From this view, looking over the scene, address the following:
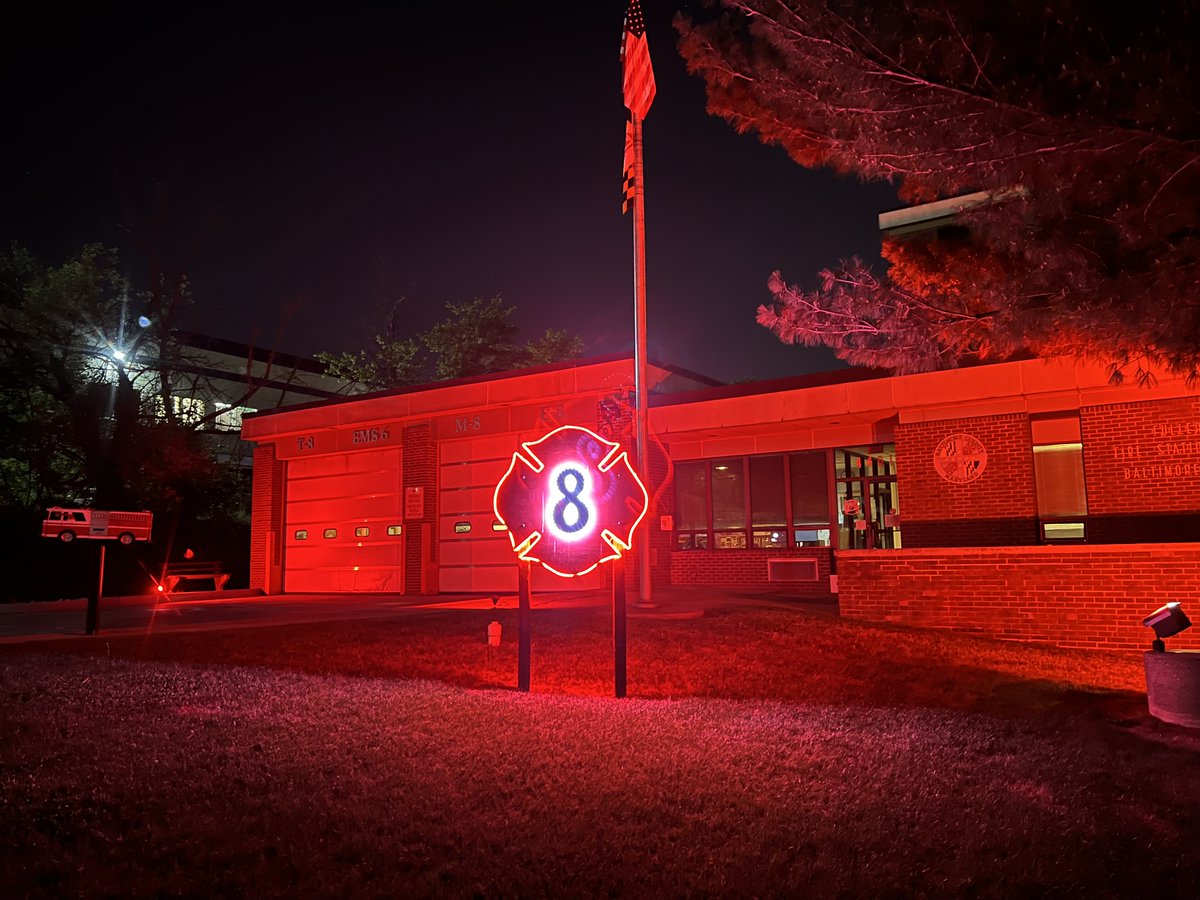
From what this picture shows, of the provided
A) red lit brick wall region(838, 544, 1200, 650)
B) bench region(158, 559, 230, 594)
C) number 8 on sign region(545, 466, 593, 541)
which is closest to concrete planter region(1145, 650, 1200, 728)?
red lit brick wall region(838, 544, 1200, 650)

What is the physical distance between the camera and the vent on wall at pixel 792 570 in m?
19.0

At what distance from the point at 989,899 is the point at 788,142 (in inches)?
297

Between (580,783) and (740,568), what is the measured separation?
14.7m

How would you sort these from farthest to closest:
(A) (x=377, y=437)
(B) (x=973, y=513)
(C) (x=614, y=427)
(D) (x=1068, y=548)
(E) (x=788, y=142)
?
(A) (x=377, y=437)
(C) (x=614, y=427)
(B) (x=973, y=513)
(D) (x=1068, y=548)
(E) (x=788, y=142)

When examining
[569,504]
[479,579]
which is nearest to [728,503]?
[479,579]

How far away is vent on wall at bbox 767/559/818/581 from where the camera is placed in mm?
18953

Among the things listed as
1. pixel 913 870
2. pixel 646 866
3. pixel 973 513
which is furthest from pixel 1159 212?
pixel 973 513

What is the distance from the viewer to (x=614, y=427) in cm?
1784

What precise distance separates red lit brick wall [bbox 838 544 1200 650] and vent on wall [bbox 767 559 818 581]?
5589 mm

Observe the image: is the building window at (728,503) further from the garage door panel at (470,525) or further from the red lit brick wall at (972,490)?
the garage door panel at (470,525)

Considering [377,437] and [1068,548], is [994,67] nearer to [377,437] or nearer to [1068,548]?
[1068,548]

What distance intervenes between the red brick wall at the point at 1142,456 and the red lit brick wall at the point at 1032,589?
3.10 meters

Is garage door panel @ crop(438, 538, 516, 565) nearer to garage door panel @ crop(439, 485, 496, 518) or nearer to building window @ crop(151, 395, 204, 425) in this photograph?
garage door panel @ crop(439, 485, 496, 518)

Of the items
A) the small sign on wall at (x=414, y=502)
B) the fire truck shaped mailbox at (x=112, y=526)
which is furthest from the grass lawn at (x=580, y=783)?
the small sign on wall at (x=414, y=502)
